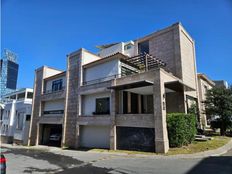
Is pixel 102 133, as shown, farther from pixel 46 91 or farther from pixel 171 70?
pixel 46 91

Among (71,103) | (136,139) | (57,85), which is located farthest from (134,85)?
(57,85)

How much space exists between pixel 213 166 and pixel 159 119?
17.8 feet

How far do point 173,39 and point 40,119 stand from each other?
2309 centimetres

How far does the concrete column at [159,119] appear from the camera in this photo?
13.7m

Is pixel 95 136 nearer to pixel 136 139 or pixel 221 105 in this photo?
pixel 136 139

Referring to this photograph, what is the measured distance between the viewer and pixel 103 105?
20031 millimetres

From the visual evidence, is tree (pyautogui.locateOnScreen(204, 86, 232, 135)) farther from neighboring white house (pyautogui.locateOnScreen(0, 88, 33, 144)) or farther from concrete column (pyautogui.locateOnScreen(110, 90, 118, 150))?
neighboring white house (pyautogui.locateOnScreen(0, 88, 33, 144))

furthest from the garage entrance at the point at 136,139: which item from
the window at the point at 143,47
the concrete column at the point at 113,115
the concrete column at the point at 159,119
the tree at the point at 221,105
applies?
the window at the point at 143,47

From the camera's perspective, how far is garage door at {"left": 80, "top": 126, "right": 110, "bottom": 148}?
19.3 metres

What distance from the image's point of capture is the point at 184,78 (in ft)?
70.1

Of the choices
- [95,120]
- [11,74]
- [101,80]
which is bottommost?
[95,120]

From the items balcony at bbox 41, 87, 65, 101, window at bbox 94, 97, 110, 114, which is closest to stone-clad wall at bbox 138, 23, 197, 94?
window at bbox 94, 97, 110, 114

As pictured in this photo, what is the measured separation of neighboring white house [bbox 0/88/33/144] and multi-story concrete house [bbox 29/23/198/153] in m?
4.12

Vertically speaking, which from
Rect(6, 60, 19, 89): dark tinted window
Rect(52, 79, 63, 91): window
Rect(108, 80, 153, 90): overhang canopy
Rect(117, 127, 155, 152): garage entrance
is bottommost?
Rect(117, 127, 155, 152): garage entrance
